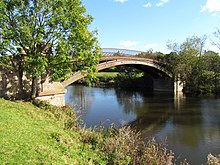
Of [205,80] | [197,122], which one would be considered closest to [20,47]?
[197,122]

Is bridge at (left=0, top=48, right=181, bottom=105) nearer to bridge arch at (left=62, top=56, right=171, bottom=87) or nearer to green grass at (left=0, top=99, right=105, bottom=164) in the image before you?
bridge arch at (left=62, top=56, right=171, bottom=87)

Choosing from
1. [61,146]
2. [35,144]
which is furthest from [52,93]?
[35,144]

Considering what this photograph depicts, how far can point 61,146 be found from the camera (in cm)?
1123

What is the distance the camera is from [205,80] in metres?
49.7

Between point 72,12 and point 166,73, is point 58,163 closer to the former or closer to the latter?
point 72,12

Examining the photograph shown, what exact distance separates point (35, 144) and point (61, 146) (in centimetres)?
118

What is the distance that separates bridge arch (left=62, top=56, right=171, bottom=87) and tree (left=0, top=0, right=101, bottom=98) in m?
11.1

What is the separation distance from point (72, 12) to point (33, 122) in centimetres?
838

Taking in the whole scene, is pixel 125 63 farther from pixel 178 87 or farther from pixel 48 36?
pixel 48 36

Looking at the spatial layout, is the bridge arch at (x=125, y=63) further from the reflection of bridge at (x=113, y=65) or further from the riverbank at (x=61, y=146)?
the riverbank at (x=61, y=146)

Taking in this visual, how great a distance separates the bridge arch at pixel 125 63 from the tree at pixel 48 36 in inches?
436

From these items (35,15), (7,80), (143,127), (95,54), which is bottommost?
(143,127)

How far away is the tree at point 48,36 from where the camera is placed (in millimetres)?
17859

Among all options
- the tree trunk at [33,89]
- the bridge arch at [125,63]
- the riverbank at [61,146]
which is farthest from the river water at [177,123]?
the tree trunk at [33,89]
